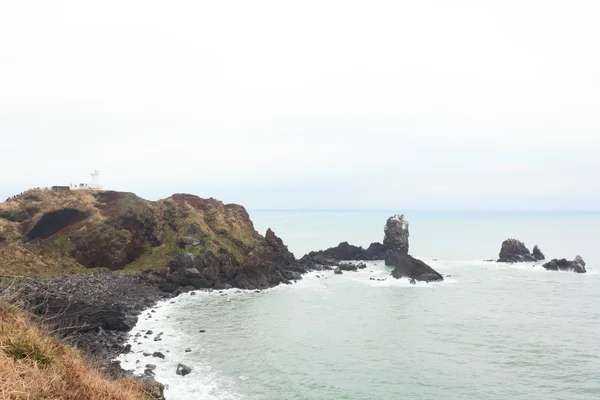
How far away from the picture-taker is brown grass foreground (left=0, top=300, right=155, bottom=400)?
8219mm

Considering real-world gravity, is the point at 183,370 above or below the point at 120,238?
below

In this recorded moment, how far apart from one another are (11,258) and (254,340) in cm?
4178

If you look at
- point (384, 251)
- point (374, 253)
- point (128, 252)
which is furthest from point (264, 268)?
point (384, 251)

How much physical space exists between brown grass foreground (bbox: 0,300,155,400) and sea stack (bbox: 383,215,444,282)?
229 ft

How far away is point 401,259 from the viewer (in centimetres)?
7988

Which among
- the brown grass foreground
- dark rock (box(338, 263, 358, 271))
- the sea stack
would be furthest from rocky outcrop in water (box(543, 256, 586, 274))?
the brown grass foreground

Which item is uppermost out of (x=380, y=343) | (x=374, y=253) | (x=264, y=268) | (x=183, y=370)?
(x=374, y=253)

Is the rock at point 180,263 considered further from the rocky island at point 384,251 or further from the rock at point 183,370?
the rocky island at point 384,251

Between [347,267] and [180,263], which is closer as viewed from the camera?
[180,263]

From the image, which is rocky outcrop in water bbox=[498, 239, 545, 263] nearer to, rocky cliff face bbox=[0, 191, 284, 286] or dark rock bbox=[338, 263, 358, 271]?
dark rock bbox=[338, 263, 358, 271]

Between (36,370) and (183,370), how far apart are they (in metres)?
22.3

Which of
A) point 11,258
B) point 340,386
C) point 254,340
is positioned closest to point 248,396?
point 340,386

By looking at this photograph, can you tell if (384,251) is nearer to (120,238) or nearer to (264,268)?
(264,268)

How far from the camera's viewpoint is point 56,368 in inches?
397
